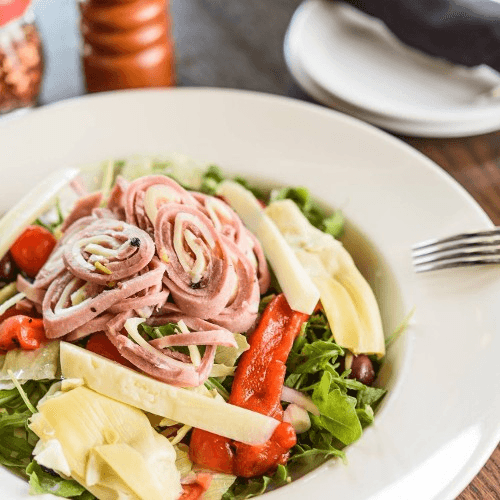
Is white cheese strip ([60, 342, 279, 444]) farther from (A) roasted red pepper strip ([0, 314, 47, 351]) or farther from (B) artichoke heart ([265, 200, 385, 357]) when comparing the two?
(B) artichoke heart ([265, 200, 385, 357])

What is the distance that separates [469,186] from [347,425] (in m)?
1.90

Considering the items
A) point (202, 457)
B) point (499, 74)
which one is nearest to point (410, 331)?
point (202, 457)

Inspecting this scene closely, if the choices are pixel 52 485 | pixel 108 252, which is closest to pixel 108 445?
pixel 52 485

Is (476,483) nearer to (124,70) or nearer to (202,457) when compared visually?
(202,457)

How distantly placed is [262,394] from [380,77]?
8.36ft

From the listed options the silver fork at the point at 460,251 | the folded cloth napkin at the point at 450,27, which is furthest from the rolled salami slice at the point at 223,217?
the folded cloth napkin at the point at 450,27

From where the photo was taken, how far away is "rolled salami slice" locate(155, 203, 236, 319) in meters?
2.66

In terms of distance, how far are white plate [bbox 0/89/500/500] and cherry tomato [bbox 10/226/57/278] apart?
0.44 meters

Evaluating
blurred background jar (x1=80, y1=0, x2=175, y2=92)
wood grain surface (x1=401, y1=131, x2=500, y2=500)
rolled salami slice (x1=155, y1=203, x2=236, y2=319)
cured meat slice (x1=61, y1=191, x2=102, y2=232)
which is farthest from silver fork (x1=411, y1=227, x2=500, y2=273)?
blurred background jar (x1=80, y1=0, x2=175, y2=92)

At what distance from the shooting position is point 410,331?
2.83 metres

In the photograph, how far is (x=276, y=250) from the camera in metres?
3.02

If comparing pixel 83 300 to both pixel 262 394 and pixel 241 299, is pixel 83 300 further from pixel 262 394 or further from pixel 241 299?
pixel 262 394

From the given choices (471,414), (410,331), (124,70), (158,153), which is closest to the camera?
(471,414)

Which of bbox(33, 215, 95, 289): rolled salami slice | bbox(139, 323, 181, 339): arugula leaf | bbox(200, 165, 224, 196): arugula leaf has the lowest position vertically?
bbox(200, 165, 224, 196): arugula leaf
